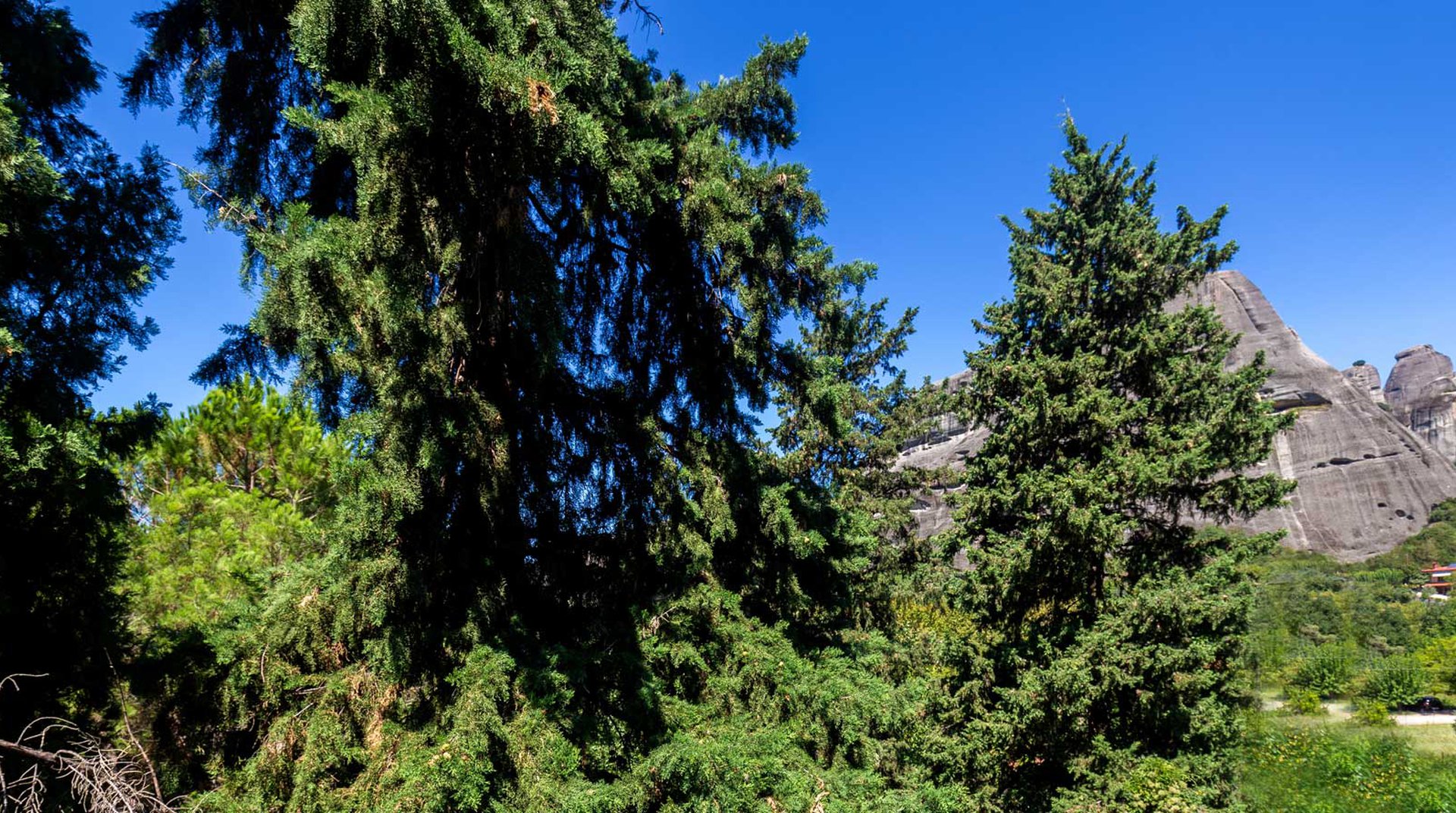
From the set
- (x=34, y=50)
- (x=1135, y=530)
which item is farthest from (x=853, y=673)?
(x=34, y=50)

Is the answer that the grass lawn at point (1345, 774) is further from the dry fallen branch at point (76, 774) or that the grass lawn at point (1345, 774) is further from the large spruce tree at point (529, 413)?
the dry fallen branch at point (76, 774)

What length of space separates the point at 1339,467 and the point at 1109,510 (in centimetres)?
7178

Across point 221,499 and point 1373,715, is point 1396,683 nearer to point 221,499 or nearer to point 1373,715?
point 1373,715

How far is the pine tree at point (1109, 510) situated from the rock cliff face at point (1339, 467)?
43774mm

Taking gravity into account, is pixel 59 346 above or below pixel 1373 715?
above

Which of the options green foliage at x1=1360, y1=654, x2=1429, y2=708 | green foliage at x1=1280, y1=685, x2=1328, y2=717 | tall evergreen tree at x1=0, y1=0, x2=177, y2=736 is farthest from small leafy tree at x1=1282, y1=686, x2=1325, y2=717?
tall evergreen tree at x1=0, y1=0, x2=177, y2=736

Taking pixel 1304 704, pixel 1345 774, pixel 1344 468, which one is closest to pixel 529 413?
pixel 1345 774

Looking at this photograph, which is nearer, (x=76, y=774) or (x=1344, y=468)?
(x=76, y=774)

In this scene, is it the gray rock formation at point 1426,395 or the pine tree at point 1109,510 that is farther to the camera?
the gray rock formation at point 1426,395

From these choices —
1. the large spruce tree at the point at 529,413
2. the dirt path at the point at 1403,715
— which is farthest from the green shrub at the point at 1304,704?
the large spruce tree at the point at 529,413

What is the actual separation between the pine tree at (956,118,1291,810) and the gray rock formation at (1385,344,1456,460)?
9657 centimetres

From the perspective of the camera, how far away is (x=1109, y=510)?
28.3ft

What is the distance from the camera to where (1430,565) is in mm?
48375

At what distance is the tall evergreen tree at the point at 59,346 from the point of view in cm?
357
